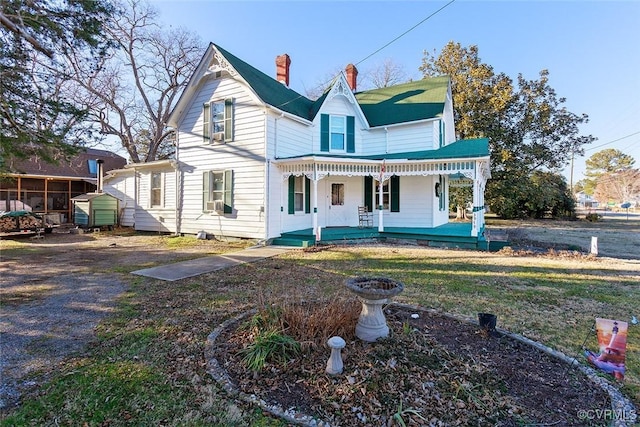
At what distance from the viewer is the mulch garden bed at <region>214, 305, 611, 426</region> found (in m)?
2.41

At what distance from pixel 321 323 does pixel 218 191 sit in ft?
34.2

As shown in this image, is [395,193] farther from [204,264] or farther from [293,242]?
[204,264]

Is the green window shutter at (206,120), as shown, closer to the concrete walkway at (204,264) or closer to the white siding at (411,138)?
the concrete walkway at (204,264)

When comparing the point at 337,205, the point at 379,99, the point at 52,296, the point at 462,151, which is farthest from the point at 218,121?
the point at 462,151

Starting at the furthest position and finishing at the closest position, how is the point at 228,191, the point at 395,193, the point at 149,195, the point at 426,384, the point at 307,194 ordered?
1. the point at 149,195
2. the point at 395,193
3. the point at 307,194
4. the point at 228,191
5. the point at 426,384

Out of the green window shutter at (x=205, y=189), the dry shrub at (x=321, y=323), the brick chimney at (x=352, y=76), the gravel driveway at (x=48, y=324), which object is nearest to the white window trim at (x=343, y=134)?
the brick chimney at (x=352, y=76)

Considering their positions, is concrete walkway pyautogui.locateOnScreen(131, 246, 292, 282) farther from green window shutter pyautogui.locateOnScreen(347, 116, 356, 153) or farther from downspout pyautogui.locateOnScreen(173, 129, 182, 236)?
green window shutter pyautogui.locateOnScreen(347, 116, 356, 153)

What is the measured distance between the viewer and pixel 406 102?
15.2 m

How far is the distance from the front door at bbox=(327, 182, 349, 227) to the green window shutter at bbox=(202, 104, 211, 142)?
589 cm

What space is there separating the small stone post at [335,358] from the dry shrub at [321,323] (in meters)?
0.40

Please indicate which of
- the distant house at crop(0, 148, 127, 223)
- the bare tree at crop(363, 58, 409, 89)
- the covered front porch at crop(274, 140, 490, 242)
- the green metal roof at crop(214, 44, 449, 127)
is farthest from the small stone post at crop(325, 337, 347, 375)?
the bare tree at crop(363, 58, 409, 89)

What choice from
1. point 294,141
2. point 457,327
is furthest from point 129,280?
point 294,141

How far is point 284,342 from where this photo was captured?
10.6ft

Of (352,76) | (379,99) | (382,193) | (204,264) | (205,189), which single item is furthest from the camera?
(352,76)
